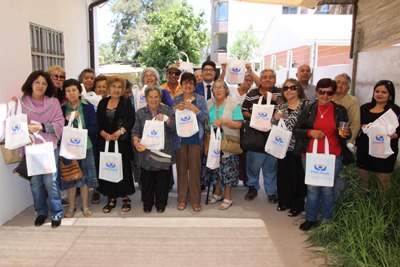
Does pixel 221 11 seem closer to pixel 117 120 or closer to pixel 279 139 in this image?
pixel 117 120

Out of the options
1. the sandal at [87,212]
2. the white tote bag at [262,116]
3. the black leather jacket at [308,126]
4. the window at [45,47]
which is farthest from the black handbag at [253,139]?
the window at [45,47]

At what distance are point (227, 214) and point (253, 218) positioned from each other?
339 millimetres

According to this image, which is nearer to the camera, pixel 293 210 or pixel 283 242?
pixel 283 242

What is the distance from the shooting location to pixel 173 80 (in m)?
5.27

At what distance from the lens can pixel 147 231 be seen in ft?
13.4

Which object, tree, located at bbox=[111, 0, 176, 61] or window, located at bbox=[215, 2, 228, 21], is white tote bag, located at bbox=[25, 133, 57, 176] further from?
window, located at bbox=[215, 2, 228, 21]

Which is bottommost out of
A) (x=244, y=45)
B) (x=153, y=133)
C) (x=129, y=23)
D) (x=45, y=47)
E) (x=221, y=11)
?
(x=153, y=133)

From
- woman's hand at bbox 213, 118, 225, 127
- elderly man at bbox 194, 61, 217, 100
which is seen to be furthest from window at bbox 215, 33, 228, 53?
woman's hand at bbox 213, 118, 225, 127

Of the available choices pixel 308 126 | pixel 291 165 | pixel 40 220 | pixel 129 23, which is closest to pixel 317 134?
pixel 308 126

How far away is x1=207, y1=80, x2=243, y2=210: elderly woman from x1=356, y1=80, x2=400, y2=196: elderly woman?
4.86ft

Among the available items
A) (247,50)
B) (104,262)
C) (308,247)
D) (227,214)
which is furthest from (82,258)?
(247,50)

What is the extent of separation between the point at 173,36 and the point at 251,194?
15.9 meters

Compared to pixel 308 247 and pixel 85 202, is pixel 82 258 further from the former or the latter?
pixel 308 247

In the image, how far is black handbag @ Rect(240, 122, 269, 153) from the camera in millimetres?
4727
